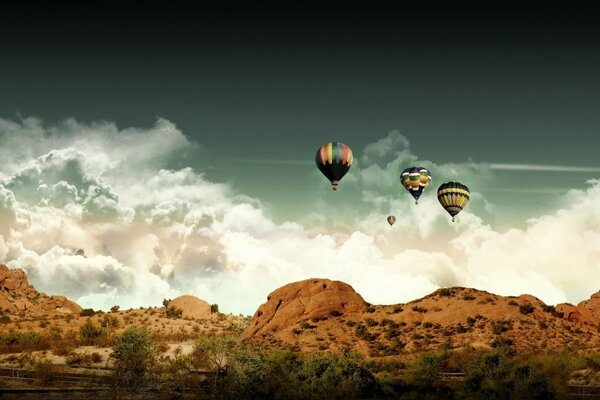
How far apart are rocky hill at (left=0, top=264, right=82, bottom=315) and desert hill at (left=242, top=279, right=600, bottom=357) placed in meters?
46.5

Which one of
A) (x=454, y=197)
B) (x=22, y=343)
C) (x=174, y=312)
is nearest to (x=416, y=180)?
(x=454, y=197)

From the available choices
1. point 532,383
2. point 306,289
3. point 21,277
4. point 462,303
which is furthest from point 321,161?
point 21,277

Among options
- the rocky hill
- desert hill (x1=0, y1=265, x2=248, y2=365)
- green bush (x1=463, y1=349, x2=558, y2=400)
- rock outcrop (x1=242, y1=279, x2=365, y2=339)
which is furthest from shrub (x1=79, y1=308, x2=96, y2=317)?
green bush (x1=463, y1=349, x2=558, y2=400)

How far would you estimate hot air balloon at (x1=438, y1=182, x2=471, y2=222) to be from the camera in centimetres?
5903

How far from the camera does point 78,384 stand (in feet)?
99.7

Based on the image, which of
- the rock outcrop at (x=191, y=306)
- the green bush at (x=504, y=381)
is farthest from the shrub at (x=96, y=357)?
the rock outcrop at (x=191, y=306)

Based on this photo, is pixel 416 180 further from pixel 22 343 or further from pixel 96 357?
pixel 22 343

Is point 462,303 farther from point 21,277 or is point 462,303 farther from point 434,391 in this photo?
point 21,277

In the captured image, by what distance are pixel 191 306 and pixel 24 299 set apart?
93.9ft

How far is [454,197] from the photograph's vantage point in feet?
193

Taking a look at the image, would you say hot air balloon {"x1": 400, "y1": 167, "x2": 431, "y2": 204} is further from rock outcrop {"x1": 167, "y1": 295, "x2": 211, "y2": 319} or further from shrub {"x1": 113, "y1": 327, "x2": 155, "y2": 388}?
rock outcrop {"x1": 167, "y1": 295, "x2": 211, "y2": 319}

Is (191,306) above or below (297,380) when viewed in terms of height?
above

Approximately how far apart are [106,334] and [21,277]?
169 ft

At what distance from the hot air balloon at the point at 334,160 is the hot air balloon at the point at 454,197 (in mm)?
13819
